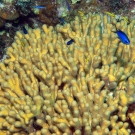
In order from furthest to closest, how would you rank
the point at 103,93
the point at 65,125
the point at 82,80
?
the point at 82,80, the point at 103,93, the point at 65,125

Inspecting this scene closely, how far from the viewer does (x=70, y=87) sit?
2.92 m

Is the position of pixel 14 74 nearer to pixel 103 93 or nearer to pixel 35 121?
pixel 35 121

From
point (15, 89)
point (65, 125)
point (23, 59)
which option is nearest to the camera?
point (65, 125)

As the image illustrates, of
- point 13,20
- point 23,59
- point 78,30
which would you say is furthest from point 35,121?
point 13,20

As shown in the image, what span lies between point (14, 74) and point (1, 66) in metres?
0.44

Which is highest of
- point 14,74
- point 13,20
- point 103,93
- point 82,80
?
point 13,20

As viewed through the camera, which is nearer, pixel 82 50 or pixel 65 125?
pixel 65 125

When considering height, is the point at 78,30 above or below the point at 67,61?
above

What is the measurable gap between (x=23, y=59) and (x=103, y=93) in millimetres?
1419

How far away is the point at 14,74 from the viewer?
3164mm

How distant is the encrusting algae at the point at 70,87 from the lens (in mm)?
2510

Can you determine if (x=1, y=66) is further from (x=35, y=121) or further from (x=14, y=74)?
(x=35, y=121)

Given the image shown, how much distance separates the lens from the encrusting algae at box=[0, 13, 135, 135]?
8.23 ft

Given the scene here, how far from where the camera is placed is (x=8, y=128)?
2701 mm
